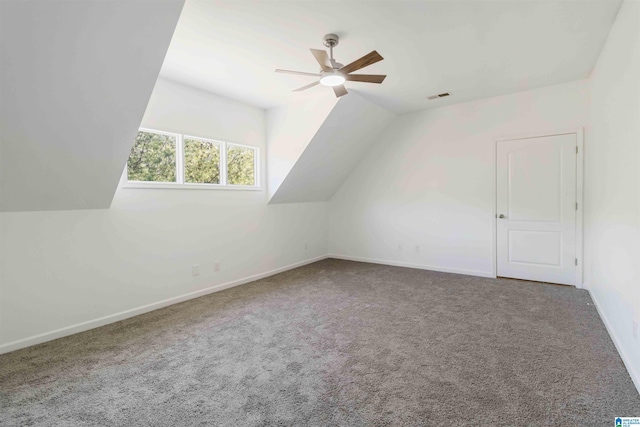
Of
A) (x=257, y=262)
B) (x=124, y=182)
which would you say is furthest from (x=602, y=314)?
(x=124, y=182)

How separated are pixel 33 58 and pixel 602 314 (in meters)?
4.93

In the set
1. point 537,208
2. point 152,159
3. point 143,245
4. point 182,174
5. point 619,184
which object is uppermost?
point 152,159

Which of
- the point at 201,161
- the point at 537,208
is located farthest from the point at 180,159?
the point at 537,208

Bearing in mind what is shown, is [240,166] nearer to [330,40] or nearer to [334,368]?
[330,40]

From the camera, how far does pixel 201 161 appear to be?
13.1ft

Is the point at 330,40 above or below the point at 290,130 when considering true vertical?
above

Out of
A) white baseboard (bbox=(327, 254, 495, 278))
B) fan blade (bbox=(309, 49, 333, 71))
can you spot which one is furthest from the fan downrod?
white baseboard (bbox=(327, 254, 495, 278))

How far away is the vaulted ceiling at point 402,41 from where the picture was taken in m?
2.34

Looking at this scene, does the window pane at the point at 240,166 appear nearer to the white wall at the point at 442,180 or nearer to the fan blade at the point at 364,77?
the white wall at the point at 442,180

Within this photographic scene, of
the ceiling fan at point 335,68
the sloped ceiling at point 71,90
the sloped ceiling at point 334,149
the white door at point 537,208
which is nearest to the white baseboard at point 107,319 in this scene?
the sloped ceiling at point 71,90

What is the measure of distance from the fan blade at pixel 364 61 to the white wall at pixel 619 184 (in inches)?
63.6

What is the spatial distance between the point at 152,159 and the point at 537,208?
16.2 feet

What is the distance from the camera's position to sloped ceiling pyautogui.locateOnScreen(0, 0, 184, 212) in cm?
174

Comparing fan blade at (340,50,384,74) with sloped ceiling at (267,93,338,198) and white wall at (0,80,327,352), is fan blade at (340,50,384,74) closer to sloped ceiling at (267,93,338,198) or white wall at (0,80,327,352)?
sloped ceiling at (267,93,338,198)
